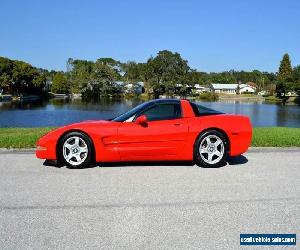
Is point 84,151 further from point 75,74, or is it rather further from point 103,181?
point 75,74

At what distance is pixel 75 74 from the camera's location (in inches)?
5128

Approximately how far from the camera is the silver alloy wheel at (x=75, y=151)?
7410 millimetres

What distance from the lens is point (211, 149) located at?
25.0 ft

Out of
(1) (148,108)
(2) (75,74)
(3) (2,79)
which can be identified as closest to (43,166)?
(1) (148,108)

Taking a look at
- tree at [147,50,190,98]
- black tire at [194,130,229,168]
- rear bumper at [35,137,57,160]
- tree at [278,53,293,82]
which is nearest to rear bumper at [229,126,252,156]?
black tire at [194,130,229,168]

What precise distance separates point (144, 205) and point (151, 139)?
2510mm

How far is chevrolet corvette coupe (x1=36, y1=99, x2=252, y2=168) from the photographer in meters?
7.39

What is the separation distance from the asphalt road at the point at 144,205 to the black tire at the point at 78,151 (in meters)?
0.19

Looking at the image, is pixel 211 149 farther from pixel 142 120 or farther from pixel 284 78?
pixel 284 78

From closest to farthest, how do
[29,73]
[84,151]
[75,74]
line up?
[84,151] → [29,73] → [75,74]

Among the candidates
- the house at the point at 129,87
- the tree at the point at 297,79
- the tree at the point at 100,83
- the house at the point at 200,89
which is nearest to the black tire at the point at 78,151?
the tree at the point at 100,83

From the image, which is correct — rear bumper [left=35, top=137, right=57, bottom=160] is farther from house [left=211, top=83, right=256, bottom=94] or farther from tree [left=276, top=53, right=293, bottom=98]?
house [left=211, top=83, right=256, bottom=94]

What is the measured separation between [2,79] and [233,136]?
329ft

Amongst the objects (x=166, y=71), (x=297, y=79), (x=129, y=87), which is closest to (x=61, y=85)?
(x=129, y=87)
